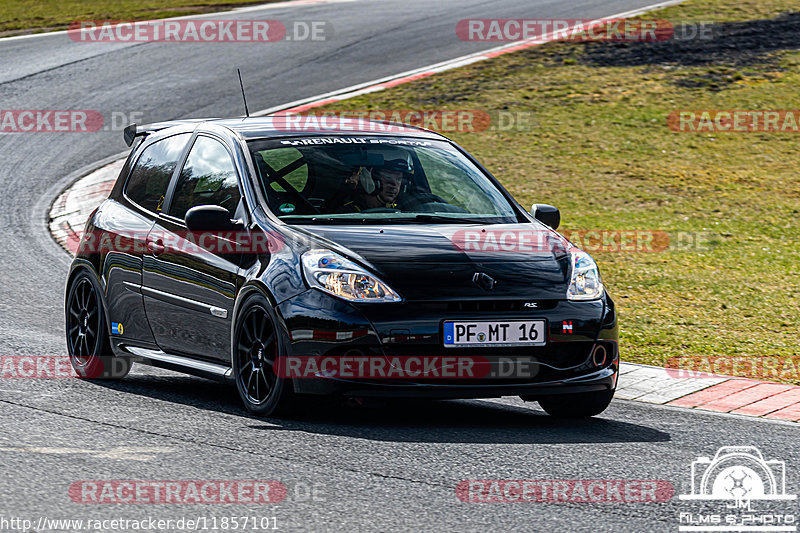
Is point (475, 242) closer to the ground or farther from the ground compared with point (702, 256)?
farther from the ground

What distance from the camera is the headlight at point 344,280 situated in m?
6.67

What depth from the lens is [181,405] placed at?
7562 mm

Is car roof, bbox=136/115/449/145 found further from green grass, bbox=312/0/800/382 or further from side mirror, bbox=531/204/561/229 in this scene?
green grass, bbox=312/0/800/382

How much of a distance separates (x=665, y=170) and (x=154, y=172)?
9599 mm

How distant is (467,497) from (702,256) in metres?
7.99

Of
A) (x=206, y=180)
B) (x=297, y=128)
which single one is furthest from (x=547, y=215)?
(x=206, y=180)

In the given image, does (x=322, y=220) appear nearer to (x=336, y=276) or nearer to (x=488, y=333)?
(x=336, y=276)

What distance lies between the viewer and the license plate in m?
6.66

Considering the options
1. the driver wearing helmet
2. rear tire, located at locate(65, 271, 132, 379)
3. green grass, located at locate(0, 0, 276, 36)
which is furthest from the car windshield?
green grass, located at locate(0, 0, 276, 36)

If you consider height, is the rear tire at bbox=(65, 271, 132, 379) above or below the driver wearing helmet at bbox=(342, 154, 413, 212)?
below

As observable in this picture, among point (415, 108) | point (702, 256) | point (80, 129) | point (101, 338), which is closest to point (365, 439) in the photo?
point (101, 338)

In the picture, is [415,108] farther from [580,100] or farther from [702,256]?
[702,256]

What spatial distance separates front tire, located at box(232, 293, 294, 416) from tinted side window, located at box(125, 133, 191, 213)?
1.48 metres

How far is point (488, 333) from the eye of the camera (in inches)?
263
